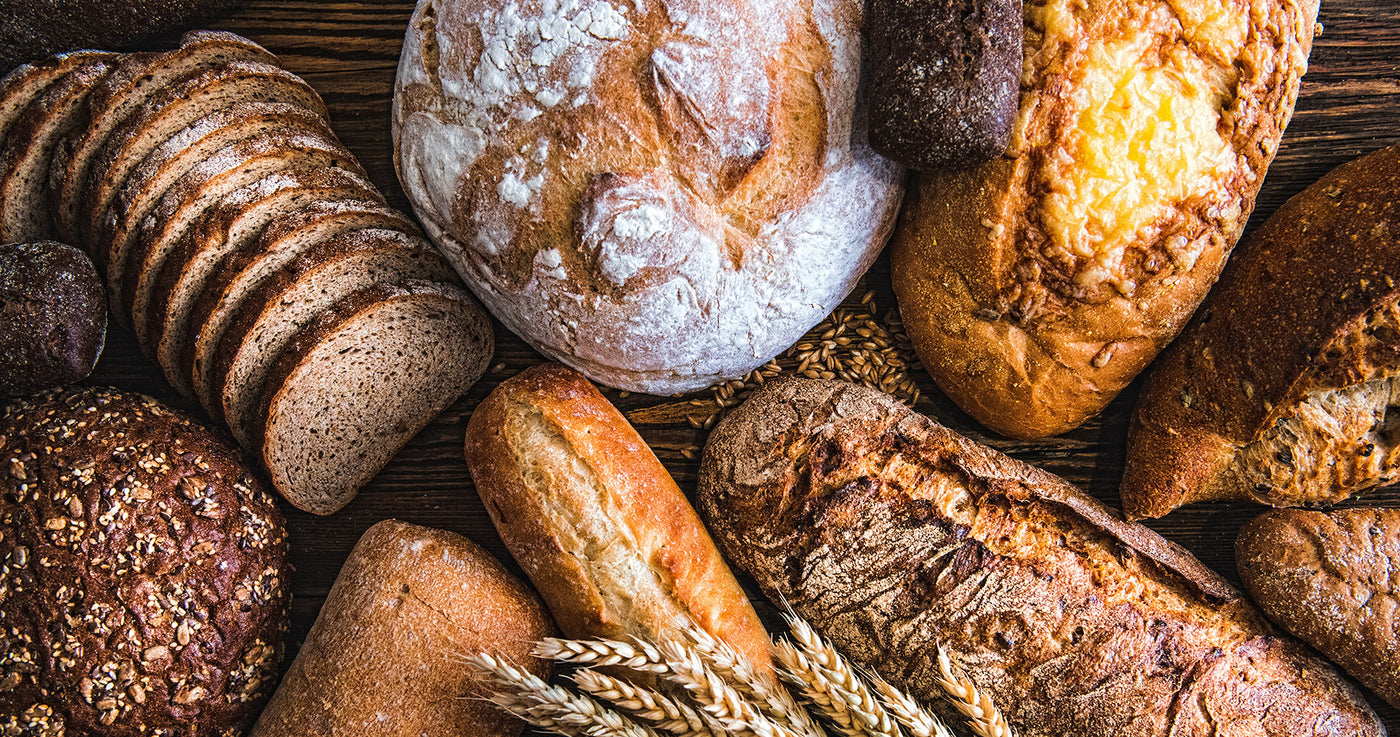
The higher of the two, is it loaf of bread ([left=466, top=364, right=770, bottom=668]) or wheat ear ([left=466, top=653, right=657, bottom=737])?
loaf of bread ([left=466, top=364, right=770, bottom=668])

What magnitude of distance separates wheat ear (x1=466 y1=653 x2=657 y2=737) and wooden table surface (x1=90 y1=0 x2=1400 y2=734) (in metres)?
0.48

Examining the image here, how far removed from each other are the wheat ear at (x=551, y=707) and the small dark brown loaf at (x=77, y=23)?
1.82m

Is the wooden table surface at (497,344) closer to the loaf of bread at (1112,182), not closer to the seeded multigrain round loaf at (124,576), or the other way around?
the seeded multigrain round loaf at (124,576)

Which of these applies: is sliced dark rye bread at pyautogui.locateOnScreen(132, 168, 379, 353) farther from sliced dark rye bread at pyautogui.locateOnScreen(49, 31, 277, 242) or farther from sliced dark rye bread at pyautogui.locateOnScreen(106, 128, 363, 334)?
sliced dark rye bread at pyautogui.locateOnScreen(49, 31, 277, 242)

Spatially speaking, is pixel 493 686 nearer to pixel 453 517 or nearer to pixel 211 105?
pixel 453 517

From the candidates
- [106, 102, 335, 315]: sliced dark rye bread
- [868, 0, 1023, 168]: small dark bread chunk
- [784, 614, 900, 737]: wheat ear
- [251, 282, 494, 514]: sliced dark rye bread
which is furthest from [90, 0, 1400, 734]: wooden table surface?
[868, 0, 1023, 168]: small dark bread chunk

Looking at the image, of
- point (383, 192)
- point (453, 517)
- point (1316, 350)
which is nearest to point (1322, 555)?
point (1316, 350)

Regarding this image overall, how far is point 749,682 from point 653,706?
0.75 feet

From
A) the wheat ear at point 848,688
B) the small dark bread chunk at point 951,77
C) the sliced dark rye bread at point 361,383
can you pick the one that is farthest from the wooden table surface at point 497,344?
the small dark bread chunk at point 951,77

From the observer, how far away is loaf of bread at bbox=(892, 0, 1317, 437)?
5.52 ft

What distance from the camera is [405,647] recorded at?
189 cm

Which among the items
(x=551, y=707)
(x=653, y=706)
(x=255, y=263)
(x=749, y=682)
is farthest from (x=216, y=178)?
(x=749, y=682)

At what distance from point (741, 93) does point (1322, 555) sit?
69.8 inches

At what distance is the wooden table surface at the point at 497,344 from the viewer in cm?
210
